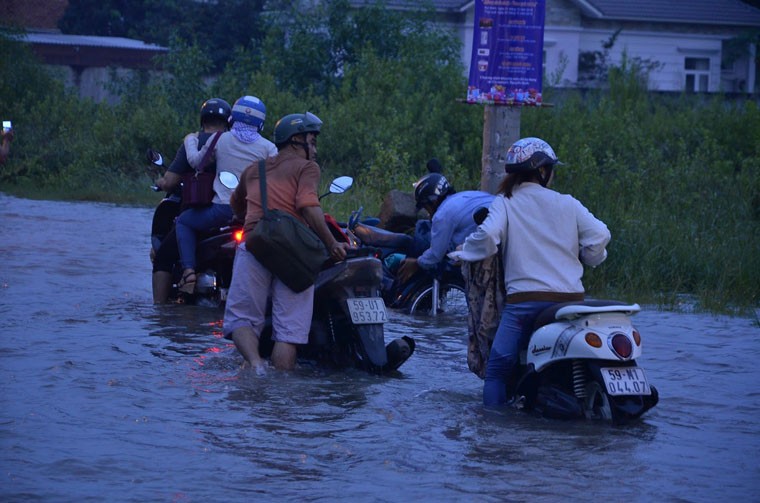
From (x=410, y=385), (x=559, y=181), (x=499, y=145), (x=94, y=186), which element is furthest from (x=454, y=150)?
(x=410, y=385)

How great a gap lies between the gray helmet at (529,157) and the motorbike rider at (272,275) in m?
1.41

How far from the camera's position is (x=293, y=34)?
29.7m

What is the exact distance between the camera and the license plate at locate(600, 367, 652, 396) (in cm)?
653

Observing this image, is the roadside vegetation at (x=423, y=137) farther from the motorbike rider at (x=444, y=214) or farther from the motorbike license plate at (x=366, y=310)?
the motorbike license plate at (x=366, y=310)

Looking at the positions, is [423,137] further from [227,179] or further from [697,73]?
[697,73]

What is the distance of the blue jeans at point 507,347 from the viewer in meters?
7.02

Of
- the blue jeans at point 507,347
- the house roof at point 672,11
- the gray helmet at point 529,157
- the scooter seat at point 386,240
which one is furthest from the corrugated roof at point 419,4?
the blue jeans at point 507,347

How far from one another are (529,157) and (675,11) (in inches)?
1474

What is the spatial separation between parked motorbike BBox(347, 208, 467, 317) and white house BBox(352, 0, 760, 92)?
2868cm

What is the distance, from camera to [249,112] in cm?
972

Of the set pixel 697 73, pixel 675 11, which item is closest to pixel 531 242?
pixel 675 11

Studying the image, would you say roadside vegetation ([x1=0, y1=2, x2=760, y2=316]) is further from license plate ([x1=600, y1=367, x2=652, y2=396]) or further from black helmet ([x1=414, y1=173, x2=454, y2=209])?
license plate ([x1=600, y1=367, x2=652, y2=396])

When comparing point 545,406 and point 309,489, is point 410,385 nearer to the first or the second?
point 545,406

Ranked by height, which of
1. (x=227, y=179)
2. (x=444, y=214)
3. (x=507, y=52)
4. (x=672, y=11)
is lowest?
(x=444, y=214)
